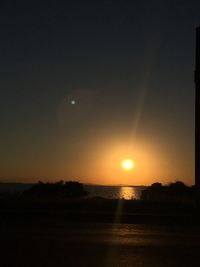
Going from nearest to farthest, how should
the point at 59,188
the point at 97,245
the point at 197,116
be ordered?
the point at 97,245 → the point at 197,116 → the point at 59,188

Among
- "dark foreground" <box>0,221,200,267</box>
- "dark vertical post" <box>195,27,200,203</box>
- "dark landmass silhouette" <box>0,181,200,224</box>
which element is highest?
"dark vertical post" <box>195,27,200,203</box>

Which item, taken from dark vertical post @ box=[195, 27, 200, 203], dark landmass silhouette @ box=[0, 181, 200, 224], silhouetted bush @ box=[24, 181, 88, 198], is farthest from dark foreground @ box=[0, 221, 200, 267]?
silhouetted bush @ box=[24, 181, 88, 198]

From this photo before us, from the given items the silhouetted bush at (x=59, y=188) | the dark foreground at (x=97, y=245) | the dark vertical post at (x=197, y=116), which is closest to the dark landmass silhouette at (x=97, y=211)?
the dark vertical post at (x=197, y=116)

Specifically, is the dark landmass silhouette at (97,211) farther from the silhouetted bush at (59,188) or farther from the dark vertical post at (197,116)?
the silhouetted bush at (59,188)

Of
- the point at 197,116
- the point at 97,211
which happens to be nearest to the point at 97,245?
the point at 97,211

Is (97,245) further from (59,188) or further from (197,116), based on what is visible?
(59,188)

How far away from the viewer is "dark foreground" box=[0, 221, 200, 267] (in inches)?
426

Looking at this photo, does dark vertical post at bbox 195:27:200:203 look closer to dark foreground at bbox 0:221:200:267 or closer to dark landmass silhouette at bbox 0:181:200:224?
dark landmass silhouette at bbox 0:181:200:224

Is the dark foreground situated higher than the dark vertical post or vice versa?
the dark vertical post

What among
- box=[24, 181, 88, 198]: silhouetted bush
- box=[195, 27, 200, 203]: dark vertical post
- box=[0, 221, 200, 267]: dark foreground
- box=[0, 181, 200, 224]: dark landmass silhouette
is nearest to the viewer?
box=[0, 221, 200, 267]: dark foreground

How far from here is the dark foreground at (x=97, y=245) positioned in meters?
10.8

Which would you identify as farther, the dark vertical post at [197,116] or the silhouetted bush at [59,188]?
the silhouetted bush at [59,188]

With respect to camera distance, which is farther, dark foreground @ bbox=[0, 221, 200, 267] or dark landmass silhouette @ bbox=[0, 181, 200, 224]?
dark landmass silhouette @ bbox=[0, 181, 200, 224]

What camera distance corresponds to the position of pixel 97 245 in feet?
42.1
